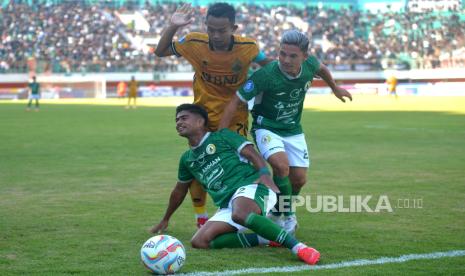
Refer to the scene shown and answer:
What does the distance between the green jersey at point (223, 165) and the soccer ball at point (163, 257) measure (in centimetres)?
115

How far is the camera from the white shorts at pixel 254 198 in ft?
22.5

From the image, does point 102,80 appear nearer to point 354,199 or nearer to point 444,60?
point 444,60

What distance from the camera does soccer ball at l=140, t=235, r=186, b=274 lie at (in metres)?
5.80

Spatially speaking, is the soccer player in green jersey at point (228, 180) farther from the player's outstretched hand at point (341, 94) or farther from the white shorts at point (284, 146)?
the player's outstretched hand at point (341, 94)

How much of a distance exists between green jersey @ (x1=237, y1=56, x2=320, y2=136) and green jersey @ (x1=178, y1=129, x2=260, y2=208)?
1.64 feet

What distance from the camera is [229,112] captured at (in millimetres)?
7328

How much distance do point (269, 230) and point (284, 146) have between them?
152 cm

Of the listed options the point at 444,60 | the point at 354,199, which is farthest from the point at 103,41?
the point at 354,199

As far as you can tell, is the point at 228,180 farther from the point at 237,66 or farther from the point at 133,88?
the point at 133,88

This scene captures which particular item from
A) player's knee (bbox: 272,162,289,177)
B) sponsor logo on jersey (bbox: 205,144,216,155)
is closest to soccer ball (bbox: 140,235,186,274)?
sponsor logo on jersey (bbox: 205,144,216,155)

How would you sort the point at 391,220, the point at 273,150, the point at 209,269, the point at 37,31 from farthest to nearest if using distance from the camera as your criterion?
the point at 37,31
the point at 391,220
the point at 273,150
the point at 209,269

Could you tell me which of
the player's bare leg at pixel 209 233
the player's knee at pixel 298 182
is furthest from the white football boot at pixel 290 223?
the player's bare leg at pixel 209 233

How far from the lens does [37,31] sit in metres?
63.6

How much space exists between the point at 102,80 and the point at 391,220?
5267 centimetres
